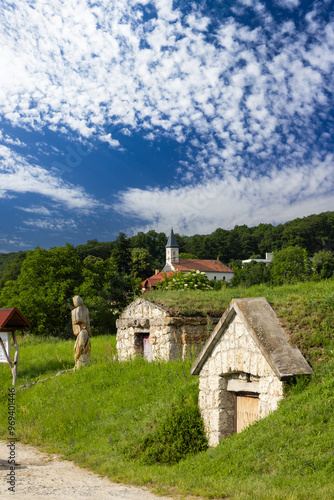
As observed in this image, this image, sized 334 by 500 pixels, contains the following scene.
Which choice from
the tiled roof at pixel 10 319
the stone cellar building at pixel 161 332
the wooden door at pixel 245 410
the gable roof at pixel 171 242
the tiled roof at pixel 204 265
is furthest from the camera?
the gable roof at pixel 171 242

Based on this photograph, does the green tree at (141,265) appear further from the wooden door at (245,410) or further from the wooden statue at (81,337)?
the wooden door at (245,410)

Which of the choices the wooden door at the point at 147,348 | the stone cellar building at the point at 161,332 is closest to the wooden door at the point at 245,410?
the stone cellar building at the point at 161,332

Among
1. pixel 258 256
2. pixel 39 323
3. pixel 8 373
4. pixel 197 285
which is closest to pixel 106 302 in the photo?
pixel 39 323

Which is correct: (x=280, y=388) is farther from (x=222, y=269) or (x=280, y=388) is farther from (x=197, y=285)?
(x=222, y=269)

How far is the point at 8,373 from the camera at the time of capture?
1730cm

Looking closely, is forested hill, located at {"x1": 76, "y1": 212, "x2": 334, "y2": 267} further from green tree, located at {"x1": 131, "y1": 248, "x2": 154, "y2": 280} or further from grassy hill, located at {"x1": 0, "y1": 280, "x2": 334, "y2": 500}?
grassy hill, located at {"x1": 0, "y1": 280, "x2": 334, "y2": 500}

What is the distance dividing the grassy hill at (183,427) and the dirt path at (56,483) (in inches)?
11.1

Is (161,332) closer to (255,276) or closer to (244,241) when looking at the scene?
(255,276)

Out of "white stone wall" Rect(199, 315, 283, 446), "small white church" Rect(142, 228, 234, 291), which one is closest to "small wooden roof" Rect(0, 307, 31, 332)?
"white stone wall" Rect(199, 315, 283, 446)

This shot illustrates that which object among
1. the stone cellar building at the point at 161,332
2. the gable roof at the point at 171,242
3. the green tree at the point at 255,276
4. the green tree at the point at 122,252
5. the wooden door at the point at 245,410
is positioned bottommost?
the wooden door at the point at 245,410

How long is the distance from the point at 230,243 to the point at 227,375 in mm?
108531

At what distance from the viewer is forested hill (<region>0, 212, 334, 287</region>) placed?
251ft

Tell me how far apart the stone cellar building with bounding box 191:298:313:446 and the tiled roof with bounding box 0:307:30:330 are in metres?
8.40

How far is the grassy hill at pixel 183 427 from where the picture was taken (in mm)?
6023
